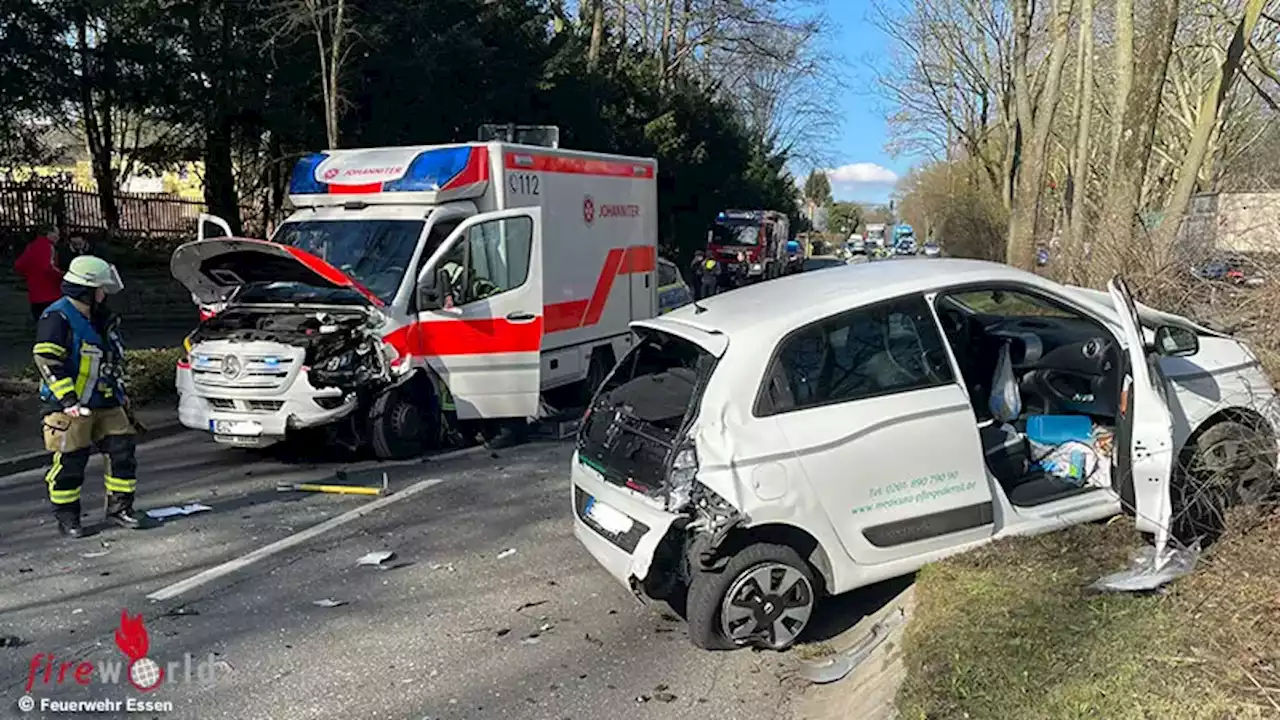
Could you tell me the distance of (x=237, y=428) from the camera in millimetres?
8039

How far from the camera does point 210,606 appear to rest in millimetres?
5348

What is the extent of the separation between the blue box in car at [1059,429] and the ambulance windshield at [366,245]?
16.8 feet

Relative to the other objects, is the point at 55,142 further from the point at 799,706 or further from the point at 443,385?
the point at 799,706

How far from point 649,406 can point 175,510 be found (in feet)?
13.2

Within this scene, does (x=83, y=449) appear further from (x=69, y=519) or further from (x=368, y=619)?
(x=368, y=619)

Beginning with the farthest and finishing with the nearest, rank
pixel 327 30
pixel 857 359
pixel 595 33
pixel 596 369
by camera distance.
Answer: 1. pixel 595 33
2. pixel 327 30
3. pixel 596 369
4. pixel 857 359

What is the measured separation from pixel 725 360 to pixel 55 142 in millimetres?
16826

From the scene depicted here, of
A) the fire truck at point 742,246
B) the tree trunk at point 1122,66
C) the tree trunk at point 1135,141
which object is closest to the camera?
the tree trunk at point 1135,141

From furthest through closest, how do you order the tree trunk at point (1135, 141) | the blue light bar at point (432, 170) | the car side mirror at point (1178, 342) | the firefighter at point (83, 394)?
the tree trunk at point (1135, 141) → the blue light bar at point (432, 170) → the firefighter at point (83, 394) → the car side mirror at point (1178, 342)

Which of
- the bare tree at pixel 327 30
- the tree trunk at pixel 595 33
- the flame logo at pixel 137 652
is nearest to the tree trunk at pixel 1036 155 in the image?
the bare tree at pixel 327 30

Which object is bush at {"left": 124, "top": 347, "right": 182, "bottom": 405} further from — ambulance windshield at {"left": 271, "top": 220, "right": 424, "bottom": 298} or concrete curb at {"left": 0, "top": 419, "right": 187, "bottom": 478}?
ambulance windshield at {"left": 271, "top": 220, "right": 424, "bottom": 298}

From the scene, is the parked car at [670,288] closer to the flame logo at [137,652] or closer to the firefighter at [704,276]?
the flame logo at [137,652]

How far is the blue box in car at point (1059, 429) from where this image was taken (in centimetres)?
557

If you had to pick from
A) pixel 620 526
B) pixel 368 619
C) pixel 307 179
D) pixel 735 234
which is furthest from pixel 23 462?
pixel 735 234
